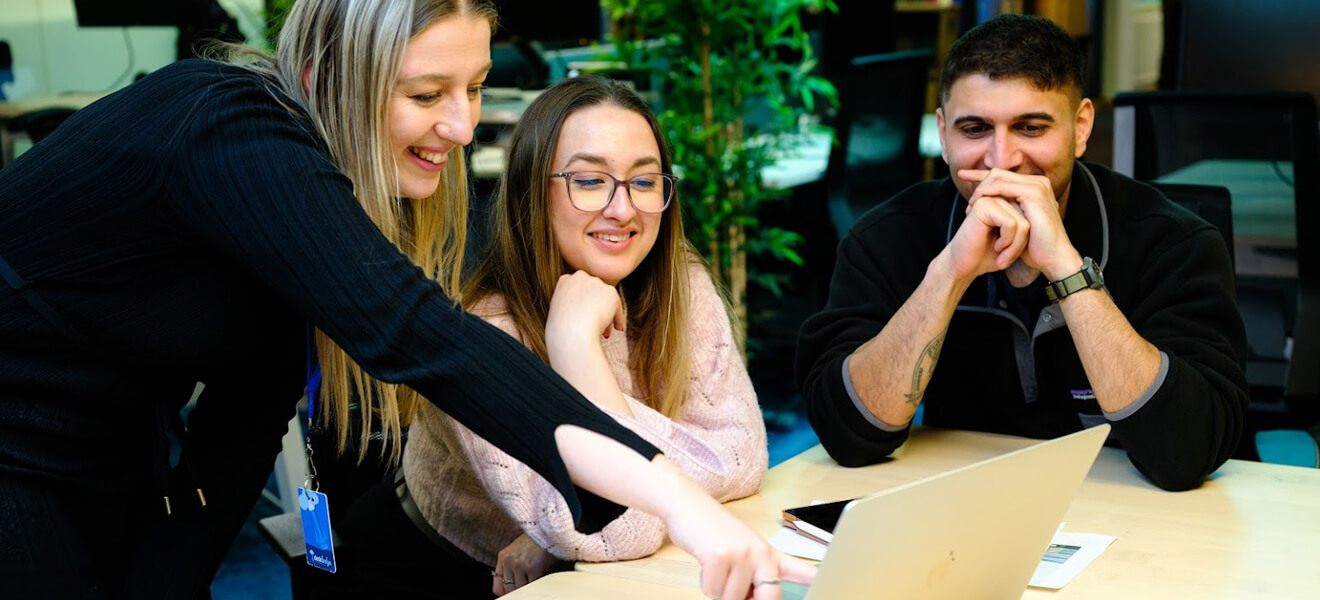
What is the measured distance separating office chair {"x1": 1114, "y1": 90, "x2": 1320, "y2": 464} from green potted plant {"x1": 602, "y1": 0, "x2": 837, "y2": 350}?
1380mm

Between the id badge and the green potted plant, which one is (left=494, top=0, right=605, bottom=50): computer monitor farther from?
the id badge

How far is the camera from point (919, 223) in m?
2.04

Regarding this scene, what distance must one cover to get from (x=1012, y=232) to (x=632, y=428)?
0.60 metres

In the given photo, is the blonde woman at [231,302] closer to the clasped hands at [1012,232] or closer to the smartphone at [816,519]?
the smartphone at [816,519]

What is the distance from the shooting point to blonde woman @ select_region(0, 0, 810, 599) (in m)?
1.08

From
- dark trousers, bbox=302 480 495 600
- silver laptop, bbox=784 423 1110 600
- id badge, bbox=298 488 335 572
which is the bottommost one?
dark trousers, bbox=302 480 495 600

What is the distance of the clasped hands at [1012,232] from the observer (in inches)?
69.1

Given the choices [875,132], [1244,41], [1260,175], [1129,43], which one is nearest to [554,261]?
[1260,175]

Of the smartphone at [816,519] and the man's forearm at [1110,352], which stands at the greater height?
the man's forearm at [1110,352]

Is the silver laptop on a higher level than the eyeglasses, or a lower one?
lower

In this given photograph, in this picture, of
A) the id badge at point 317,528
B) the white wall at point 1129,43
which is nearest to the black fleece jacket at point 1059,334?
the id badge at point 317,528

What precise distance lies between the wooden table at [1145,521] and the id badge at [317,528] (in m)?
0.25

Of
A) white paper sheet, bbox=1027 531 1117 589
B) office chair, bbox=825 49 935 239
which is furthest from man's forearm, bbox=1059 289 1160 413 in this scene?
office chair, bbox=825 49 935 239

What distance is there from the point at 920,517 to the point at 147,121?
0.73 meters
